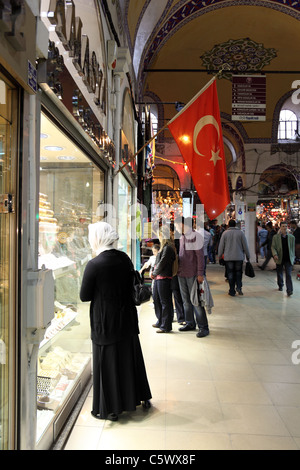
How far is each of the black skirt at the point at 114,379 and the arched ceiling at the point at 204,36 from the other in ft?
19.0

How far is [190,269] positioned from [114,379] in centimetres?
277

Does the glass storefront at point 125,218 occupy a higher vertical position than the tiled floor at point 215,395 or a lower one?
higher

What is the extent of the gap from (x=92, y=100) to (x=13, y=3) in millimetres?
2052

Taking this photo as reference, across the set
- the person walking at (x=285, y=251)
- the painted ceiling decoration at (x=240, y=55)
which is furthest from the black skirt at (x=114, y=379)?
the painted ceiling decoration at (x=240, y=55)

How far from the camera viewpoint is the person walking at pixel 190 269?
17.5ft

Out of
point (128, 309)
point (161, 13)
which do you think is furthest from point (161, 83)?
point (128, 309)

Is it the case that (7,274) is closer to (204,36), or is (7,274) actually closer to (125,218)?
(125,218)

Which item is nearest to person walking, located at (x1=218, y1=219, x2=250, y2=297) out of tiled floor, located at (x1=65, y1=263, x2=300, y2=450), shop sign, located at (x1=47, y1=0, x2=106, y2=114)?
tiled floor, located at (x1=65, y1=263, x2=300, y2=450)

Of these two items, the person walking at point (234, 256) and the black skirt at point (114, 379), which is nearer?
the black skirt at point (114, 379)

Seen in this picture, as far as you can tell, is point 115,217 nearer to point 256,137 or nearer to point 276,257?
point 276,257

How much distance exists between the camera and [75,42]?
2.82 meters
